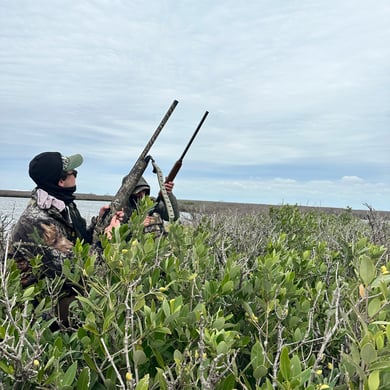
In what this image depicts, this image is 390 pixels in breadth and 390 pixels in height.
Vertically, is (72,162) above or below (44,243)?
above

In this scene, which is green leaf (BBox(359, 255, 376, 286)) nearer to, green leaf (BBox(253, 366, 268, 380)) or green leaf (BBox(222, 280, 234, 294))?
A: green leaf (BBox(253, 366, 268, 380))

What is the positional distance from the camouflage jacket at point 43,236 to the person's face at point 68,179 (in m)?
0.25

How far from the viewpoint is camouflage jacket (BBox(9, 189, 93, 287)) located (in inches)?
142

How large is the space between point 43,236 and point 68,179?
74 centimetres

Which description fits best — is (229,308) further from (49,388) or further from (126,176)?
(126,176)

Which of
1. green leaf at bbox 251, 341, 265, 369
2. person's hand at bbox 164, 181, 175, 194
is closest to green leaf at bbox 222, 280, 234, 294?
green leaf at bbox 251, 341, 265, 369

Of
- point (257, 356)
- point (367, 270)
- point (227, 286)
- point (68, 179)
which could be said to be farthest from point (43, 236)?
point (367, 270)

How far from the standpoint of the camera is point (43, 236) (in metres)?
3.75

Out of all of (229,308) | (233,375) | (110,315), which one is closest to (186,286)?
(229,308)

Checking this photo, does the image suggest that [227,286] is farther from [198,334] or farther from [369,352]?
[369,352]

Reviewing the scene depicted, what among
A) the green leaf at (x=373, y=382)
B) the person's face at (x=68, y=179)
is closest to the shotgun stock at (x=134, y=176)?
the person's face at (x=68, y=179)

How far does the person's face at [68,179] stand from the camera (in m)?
4.23

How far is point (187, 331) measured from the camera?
173 cm

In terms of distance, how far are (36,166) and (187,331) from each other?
2.90 meters
